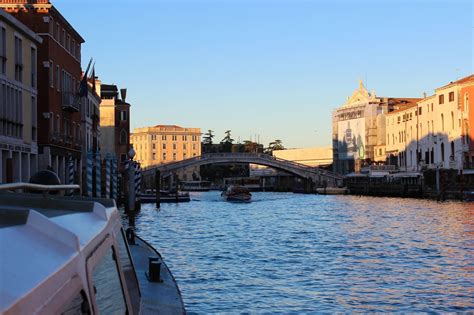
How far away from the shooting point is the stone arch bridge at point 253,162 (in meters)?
75.1

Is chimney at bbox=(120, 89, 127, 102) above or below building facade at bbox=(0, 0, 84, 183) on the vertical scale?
above

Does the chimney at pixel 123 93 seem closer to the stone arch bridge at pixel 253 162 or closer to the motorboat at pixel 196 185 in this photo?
the stone arch bridge at pixel 253 162

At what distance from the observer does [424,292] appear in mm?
11227

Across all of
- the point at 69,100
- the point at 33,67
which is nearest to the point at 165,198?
the point at 69,100

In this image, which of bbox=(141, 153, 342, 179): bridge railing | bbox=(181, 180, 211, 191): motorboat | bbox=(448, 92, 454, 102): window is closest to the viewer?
bbox=(448, 92, 454, 102): window

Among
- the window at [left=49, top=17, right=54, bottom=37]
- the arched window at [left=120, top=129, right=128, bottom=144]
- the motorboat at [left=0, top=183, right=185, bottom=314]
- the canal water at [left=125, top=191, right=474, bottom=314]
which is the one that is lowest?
the canal water at [left=125, top=191, right=474, bottom=314]

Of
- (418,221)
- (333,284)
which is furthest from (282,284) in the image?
(418,221)

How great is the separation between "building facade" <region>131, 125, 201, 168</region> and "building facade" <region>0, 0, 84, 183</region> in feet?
294

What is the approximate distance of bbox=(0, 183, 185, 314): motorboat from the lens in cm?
154

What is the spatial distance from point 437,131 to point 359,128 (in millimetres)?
27384

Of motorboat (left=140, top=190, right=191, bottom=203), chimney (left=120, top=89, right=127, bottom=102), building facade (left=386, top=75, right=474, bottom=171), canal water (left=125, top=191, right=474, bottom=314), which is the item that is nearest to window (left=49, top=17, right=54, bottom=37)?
canal water (left=125, top=191, right=474, bottom=314)

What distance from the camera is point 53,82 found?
27.8 m

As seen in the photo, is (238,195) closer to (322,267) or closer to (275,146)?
(322,267)

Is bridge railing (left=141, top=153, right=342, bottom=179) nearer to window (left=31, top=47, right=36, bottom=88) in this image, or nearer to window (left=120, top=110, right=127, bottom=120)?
window (left=120, top=110, right=127, bottom=120)
